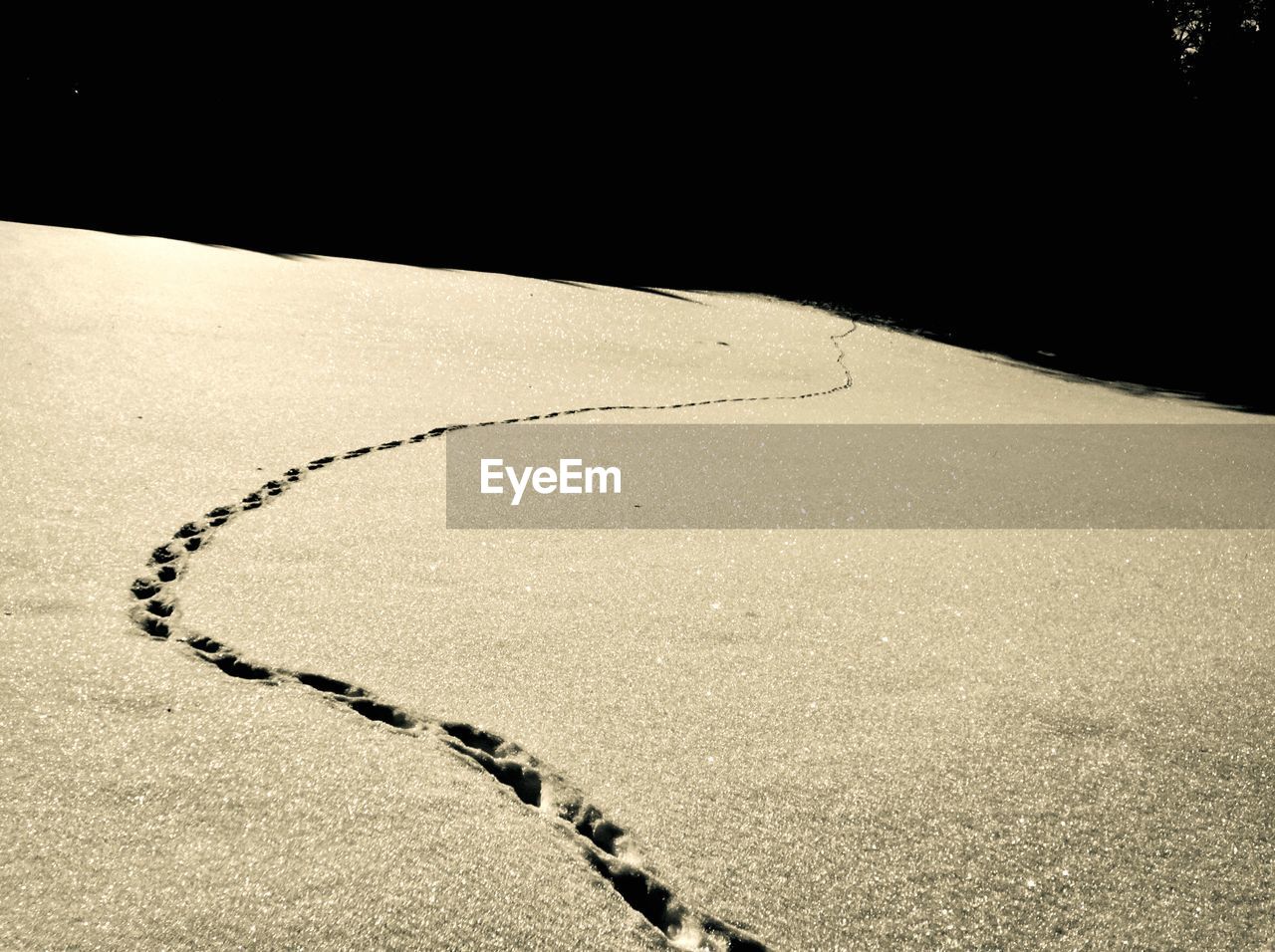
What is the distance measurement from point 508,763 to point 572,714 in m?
0.11

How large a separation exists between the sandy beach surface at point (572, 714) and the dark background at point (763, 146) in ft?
15.6

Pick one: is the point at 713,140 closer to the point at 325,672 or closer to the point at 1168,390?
the point at 1168,390

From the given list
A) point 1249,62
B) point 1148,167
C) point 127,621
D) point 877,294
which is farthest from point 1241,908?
point 1249,62

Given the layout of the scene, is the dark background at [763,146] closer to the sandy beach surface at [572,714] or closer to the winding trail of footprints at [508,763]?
the sandy beach surface at [572,714]

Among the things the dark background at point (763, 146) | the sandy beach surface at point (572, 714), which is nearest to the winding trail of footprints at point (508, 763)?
the sandy beach surface at point (572, 714)

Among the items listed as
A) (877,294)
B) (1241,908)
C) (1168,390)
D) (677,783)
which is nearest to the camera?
(1241,908)

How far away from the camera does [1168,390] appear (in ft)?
13.8

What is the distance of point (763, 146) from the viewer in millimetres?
8031

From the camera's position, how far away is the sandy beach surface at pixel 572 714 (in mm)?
838

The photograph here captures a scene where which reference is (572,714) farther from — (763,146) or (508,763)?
(763,146)

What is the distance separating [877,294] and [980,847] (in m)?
5.65

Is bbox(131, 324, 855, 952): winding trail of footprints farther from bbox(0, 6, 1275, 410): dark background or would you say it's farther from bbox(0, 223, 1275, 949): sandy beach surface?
bbox(0, 6, 1275, 410): dark background

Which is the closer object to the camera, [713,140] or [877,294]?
[877,294]

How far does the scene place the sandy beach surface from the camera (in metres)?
0.84
